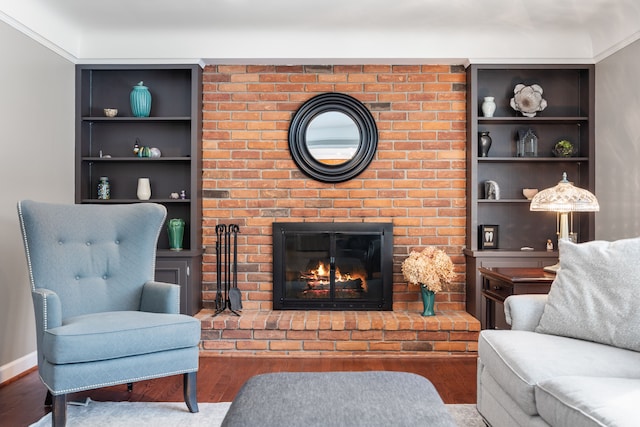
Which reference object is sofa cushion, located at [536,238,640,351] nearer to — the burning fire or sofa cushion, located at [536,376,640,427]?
sofa cushion, located at [536,376,640,427]

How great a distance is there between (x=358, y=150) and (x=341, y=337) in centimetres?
154

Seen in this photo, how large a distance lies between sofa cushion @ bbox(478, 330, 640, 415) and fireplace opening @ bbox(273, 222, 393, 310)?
214 cm

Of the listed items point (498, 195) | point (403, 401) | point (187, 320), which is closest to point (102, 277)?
point (187, 320)

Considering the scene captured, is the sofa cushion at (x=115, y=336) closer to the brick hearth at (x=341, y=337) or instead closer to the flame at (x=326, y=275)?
the brick hearth at (x=341, y=337)

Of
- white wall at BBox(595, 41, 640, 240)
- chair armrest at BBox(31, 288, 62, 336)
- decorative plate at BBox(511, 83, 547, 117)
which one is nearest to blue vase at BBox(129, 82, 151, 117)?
chair armrest at BBox(31, 288, 62, 336)

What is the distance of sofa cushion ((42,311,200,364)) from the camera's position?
8.11 feet

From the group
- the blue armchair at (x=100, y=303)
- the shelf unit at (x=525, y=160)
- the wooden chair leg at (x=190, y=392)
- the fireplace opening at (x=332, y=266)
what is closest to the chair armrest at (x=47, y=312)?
the blue armchair at (x=100, y=303)

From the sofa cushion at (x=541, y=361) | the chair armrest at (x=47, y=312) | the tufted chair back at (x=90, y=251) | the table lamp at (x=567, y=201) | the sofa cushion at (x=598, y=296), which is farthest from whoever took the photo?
the table lamp at (x=567, y=201)

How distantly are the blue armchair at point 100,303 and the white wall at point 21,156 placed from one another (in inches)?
27.2

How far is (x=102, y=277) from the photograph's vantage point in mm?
3180

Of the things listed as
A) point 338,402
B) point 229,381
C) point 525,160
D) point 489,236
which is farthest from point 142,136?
point 338,402

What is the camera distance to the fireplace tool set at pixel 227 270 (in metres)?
4.37

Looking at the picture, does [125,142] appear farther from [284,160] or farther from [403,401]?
[403,401]

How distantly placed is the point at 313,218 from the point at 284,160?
0.55 m
